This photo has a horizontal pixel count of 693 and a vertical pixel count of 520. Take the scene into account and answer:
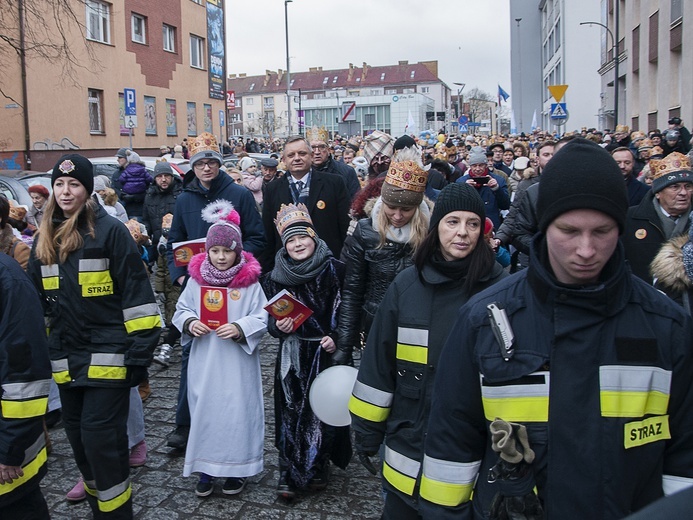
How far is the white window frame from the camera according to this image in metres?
30.0

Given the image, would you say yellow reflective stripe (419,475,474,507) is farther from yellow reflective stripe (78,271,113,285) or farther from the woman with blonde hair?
yellow reflective stripe (78,271,113,285)

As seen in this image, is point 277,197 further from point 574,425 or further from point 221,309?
point 574,425

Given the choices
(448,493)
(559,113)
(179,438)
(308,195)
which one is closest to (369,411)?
(448,493)

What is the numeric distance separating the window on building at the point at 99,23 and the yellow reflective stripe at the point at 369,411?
89.9 ft

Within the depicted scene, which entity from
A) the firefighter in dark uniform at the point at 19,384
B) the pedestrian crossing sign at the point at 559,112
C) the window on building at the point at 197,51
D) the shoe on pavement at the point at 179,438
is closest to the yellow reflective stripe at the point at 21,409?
the firefighter in dark uniform at the point at 19,384

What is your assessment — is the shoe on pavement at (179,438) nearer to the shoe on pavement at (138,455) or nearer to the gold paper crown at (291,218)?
the shoe on pavement at (138,455)

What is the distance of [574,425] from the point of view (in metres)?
1.92

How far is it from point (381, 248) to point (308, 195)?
8.29 ft

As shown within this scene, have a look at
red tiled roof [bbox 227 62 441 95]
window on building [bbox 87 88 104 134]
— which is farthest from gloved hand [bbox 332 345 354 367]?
red tiled roof [bbox 227 62 441 95]

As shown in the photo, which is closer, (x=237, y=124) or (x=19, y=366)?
(x=19, y=366)

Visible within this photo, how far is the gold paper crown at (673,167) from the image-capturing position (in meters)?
5.31

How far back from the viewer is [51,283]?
13.4ft

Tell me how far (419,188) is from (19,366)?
2.50 metres

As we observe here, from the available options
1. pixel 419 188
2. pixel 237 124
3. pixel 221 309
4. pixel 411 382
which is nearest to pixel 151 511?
pixel 221 309
